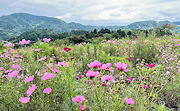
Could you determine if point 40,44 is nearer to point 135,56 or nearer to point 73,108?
point 73,108

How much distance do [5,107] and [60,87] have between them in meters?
0.74

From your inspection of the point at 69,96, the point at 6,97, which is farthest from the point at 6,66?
the point at 69,96

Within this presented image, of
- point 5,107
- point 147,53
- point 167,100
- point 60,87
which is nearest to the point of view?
point 5,107

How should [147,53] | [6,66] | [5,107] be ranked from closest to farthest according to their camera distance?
1. [5,107]
2. [6,66]
3. [147,53]

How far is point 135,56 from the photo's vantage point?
14.0ft

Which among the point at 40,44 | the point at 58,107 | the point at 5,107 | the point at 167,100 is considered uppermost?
the point at 40,44

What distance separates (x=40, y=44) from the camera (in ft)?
13.9

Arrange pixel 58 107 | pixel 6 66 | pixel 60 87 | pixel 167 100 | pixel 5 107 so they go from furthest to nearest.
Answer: pixel 6 66 → pixel 167 100 → pixel 60 87 → pixel 58 107 → pixel 5 107

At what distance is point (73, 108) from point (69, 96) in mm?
192

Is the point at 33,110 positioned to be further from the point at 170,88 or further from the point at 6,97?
the point at 170,88

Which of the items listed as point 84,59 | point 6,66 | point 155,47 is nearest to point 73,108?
point 84,59

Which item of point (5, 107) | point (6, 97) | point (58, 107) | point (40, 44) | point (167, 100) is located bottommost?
point (167, 100)

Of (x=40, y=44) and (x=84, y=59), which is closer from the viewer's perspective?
(x=84, y=59)

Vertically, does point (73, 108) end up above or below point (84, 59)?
below
